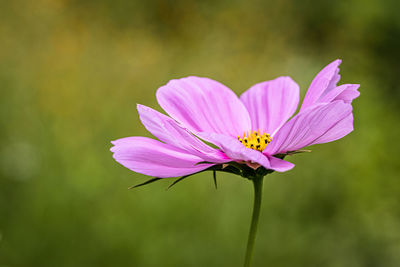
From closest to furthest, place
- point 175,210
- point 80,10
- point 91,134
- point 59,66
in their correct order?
point 175,210 → point 91,134 → point 59,66 → point 80,10

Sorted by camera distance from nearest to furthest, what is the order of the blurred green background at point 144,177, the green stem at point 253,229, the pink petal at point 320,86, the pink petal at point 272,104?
the green stem at point 253,229 < the pink petal at point 320,86 < the pink petal at point 272,104 < the blurred green background at point 144,177

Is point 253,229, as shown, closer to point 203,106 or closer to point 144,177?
point 203,106

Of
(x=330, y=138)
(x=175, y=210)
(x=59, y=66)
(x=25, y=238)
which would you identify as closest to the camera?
(x=330, y=138)

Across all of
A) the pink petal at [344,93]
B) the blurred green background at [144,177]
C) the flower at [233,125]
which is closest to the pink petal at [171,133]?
the flower at [233,125]

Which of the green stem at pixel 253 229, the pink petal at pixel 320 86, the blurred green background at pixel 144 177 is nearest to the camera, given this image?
the green stem at pixel 253 229

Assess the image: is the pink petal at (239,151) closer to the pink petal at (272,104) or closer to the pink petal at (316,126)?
the pink petal at (316,126)

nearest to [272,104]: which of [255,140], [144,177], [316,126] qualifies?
[255,140]

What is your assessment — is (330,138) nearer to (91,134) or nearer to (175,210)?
(175,210)

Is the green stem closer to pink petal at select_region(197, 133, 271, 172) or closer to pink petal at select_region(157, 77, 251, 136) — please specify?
pink petal at select_region(197, 133, 271, 172)

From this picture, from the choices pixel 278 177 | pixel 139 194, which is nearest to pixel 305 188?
pixel 278 177
